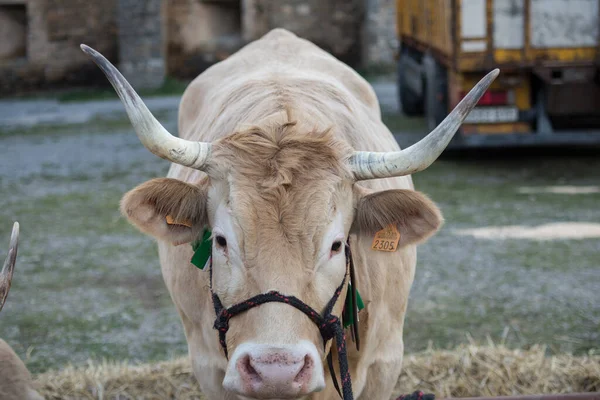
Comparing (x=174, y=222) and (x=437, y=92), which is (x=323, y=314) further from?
(x=437, y=92)

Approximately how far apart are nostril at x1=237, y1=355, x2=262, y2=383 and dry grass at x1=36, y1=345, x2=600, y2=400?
5.96ft

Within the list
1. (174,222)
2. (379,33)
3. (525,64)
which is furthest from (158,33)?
(174,222)

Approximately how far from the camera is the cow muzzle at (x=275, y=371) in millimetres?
2316

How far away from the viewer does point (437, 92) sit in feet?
30.7

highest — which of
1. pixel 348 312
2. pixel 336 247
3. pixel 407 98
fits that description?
pixel 336 247

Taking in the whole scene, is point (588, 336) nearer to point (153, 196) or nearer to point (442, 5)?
point (153, 196)

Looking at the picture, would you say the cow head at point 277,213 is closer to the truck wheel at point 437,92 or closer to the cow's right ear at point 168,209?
the cow's right ear at point 168,209

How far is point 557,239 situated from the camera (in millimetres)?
6422

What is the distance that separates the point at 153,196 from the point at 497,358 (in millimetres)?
2181

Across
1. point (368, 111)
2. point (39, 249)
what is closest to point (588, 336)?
point (368, 111)

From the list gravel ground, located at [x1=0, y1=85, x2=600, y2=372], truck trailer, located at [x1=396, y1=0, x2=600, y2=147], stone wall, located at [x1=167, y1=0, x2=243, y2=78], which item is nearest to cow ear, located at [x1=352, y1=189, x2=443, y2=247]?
gravel ground, located at [x1=0, y1=85, x2=600, y2=372]

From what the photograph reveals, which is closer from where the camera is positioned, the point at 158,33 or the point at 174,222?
the point at 174,222

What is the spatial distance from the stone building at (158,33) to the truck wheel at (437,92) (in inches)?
268

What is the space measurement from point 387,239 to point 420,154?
13.3 inches
